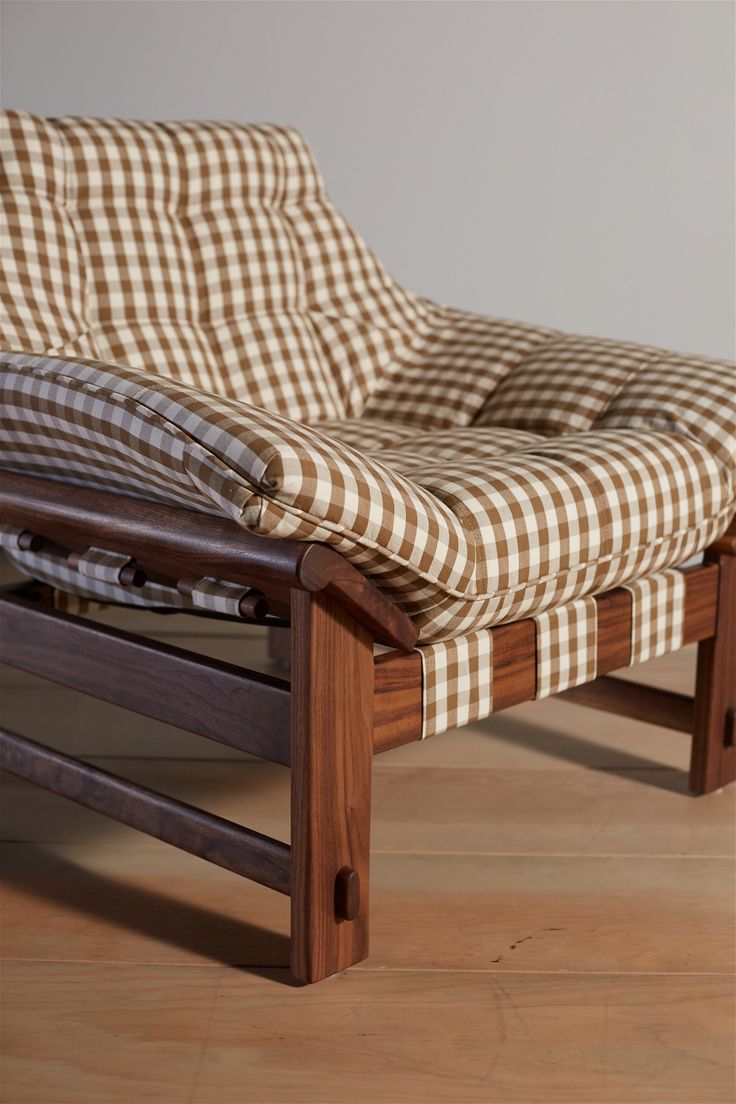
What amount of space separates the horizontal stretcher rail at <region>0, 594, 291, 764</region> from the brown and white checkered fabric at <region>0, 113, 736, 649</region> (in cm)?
8

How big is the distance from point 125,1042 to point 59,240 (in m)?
1.01

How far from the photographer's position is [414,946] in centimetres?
126

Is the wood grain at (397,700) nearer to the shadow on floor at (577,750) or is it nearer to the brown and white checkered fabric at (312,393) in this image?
the brown and white checkered fabric at (312,393)

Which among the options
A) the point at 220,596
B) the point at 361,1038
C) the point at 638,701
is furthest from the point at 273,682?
the point at 638,701

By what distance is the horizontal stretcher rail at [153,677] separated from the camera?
1.19 meters

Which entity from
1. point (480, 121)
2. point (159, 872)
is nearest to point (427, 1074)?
point (159, 872)

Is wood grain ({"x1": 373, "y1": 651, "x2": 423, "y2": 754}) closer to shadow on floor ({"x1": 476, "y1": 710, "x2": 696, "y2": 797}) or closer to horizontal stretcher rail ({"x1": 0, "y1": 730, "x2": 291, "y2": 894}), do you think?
horizontal stretcher rail ({"x1": 0, "y1": 730, "x2": 291, "y2": 894})

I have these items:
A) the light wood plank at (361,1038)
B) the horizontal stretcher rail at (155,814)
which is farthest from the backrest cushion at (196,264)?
the light wood plank at (361,1038)

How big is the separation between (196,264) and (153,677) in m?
0.77

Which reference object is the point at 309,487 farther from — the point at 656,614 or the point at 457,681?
the point at 656,614

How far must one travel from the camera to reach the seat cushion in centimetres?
102

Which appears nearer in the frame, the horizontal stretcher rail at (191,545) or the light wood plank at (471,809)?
the horizontal stretcher rail at (191,545)

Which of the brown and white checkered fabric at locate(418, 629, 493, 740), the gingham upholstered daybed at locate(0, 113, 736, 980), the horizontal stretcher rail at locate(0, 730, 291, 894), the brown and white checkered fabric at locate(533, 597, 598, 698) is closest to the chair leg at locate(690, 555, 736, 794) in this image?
the gingham upholstered daybed at locate(0, 113, 736, 980)

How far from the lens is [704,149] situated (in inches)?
102
